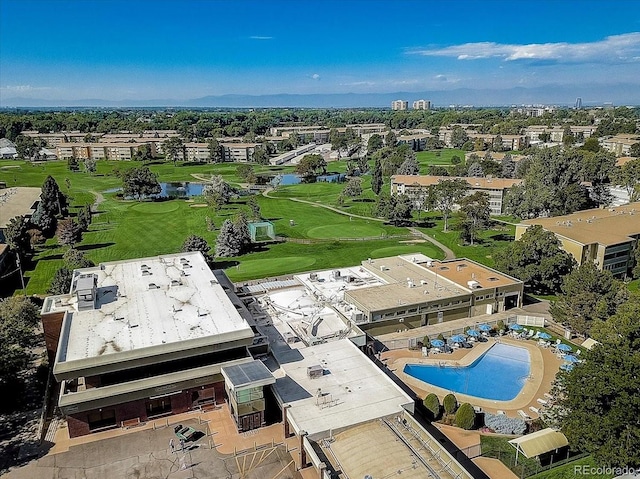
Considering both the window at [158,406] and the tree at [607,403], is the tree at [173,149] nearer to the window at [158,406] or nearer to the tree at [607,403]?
the window at [158,406]

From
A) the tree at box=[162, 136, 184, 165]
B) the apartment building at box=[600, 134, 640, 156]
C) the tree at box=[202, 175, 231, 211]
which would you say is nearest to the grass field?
the tree at box=[202, 175, 231, 211]

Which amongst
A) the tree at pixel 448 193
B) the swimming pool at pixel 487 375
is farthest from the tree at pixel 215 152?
the swimming pool at pixel 487 375

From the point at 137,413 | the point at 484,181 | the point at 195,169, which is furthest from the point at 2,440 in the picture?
the point at 195,169

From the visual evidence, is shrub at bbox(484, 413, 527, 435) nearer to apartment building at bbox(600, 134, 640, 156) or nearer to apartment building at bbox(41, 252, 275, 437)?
apartment building at bbox(41, 252, 275, 437)

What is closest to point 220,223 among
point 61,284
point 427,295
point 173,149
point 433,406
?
point 61,284

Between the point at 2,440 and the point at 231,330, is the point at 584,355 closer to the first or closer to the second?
the point at 231,330

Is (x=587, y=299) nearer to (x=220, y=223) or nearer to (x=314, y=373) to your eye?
(x=314, y=373)
